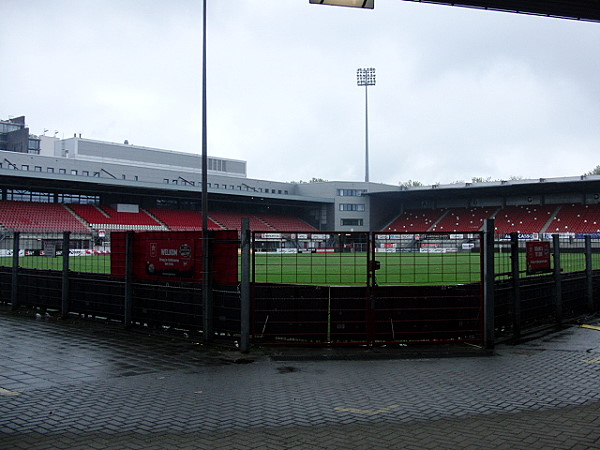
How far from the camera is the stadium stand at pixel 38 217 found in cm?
5069

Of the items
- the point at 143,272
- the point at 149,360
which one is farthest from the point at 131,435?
the point at 143,272

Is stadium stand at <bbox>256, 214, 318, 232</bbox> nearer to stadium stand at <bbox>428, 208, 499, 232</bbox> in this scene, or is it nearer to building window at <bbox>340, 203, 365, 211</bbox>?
building window at <bbox>340, 203, 365, 211</bbox>

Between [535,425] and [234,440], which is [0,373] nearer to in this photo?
[234,440]

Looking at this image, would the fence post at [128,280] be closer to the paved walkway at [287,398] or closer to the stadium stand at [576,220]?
the paved walkway at [287,398]

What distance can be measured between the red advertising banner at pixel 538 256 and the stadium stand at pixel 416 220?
60713 mm

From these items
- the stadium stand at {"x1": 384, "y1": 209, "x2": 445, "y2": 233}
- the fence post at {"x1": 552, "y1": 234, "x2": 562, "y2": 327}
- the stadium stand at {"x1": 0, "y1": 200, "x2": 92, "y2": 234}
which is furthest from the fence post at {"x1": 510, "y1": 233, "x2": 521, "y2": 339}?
the stadium stand at {"x1": 384, "y1": 209, "x2": 445, "y2": 233}

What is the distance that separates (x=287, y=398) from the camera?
705cm

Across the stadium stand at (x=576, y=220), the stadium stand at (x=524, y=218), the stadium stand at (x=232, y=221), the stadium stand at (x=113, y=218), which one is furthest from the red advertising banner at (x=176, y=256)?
the stadium stand at (x=576, y=220)

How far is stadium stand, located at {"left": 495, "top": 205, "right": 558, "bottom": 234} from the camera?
65.1 m

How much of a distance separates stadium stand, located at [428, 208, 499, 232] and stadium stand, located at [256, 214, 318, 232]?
18301mm

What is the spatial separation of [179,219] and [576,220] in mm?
46767

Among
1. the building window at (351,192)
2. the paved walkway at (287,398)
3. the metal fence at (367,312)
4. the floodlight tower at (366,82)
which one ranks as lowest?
the paved walkway at (287,398)

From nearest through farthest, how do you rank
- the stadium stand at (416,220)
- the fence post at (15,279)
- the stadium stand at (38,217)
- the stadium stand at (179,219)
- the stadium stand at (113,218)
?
the fence post at (15,279)
the stadium stand at (38,217)
the stadium stand at (113,218)
the stadium stand at (179,219)
the stadium stand at (416,220)

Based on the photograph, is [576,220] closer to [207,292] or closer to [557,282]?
[557,282]
